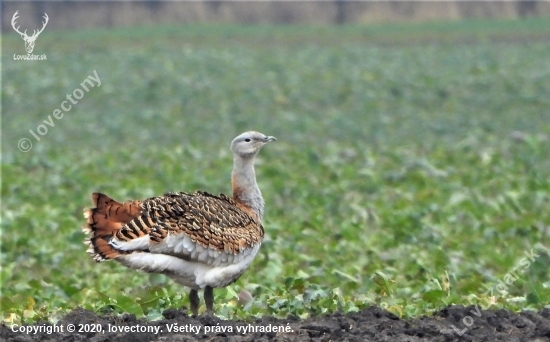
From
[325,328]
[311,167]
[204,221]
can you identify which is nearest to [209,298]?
[204,221]

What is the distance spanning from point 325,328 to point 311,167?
27.7 feet

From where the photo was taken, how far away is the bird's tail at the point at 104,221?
588 centimetres

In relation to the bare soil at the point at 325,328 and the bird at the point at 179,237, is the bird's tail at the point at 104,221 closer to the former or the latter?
the bird at the point at 179,237

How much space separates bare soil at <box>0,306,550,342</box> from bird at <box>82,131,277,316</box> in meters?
0.28

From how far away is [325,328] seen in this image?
564 centimetres

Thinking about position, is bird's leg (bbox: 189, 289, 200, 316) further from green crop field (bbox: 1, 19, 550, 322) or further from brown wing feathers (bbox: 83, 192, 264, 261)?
brown wing feathers (bbox: 83, 192, 264, 261)

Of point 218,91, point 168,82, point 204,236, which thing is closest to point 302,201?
point 204,236

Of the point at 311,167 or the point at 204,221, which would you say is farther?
the point at 311,167

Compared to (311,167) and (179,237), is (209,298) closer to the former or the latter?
(179,237)

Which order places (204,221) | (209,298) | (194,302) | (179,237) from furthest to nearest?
(194,302)
(209,298)
(204,221)
(179,237)

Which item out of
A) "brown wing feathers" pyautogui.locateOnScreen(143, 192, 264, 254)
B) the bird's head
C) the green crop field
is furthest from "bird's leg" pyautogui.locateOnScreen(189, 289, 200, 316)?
the bird's head

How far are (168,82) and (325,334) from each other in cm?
1944

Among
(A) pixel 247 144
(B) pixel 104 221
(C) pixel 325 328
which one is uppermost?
(A) pixel 247 144

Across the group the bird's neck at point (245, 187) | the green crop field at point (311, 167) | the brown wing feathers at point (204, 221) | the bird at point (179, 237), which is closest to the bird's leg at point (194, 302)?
the bird at point (179, 237)
